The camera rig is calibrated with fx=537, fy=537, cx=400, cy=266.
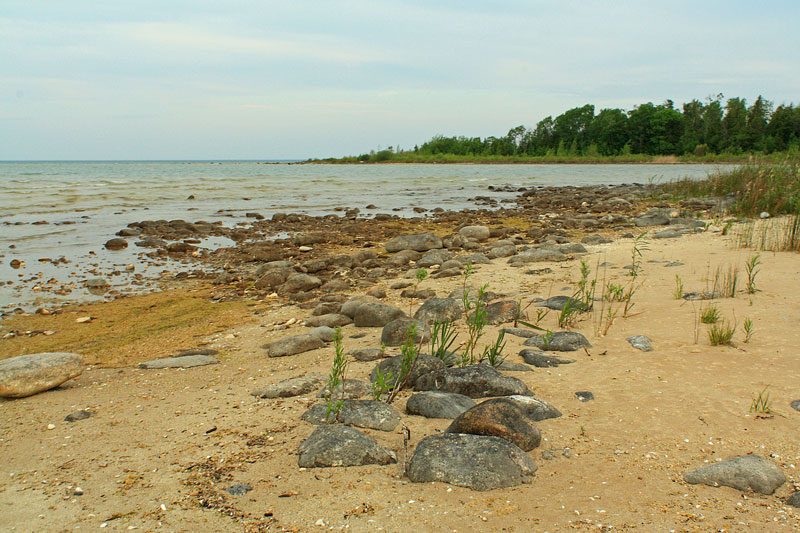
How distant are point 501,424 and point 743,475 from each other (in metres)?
1.10

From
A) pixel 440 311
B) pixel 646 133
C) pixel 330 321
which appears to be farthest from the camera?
pixel 646 133

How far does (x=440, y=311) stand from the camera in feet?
17.7

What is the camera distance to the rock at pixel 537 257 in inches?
338

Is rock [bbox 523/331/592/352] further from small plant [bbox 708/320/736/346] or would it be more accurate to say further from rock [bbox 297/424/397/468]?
rock [bbox 297/424/397/468]

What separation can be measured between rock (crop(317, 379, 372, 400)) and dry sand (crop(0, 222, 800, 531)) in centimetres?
14

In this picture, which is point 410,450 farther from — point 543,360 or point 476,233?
point 476,233

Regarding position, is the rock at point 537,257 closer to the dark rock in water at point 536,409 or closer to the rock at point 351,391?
the rock at point 351,391

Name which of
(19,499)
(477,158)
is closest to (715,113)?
(477,158)

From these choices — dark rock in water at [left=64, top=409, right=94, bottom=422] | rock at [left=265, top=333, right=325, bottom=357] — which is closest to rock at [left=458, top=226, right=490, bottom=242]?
rock at [left=265, top=333, right=325, bottom=357]

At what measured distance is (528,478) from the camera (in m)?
2.56

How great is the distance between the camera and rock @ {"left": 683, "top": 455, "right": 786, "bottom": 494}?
237cm

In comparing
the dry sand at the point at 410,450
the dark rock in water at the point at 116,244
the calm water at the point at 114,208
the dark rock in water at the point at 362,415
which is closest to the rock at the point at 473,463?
the dry sand at the point at 410,450

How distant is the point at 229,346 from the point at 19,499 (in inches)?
115

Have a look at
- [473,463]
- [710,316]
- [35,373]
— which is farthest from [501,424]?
[35,373]
